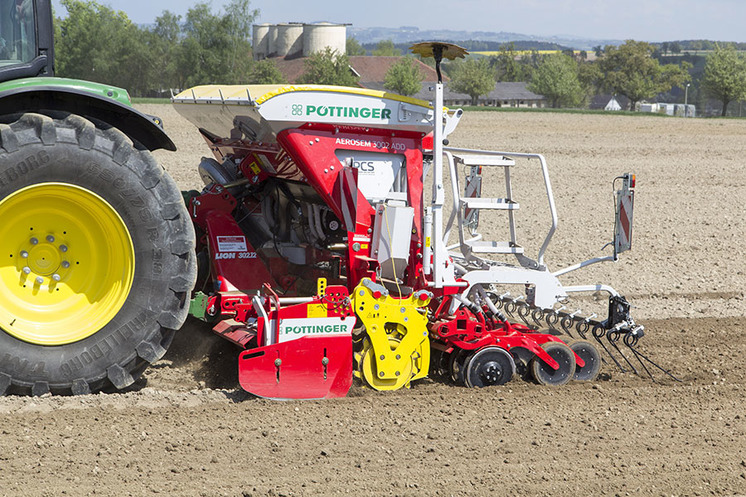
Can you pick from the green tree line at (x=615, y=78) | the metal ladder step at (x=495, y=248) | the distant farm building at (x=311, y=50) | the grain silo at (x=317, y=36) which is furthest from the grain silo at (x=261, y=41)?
the metal ladder step at (x=495, y=248)

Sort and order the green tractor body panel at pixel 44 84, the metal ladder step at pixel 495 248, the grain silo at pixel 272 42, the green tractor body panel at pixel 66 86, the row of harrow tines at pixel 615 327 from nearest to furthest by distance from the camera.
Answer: the green tractor body panel at pixel 66 86 < the green tractor body panel at pixel 44 84 < the row of harrow tines at pixel 615 327 < the metal ladder step at pixel 495 248 < the grain silo at pixel 272 42

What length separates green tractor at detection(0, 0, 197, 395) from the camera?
474 cm

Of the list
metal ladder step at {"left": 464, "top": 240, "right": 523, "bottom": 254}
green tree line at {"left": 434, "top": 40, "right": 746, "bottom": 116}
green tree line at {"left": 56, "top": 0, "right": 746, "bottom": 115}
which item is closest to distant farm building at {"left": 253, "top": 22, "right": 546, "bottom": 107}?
green tree line at {"left": 434, "top": 40, "right": 746, "bottom": 116}

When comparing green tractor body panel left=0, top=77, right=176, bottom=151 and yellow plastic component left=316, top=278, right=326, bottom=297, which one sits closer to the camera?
green tractor body panel left=0, top=77, right=176, bottom=151

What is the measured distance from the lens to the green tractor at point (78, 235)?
4.74m

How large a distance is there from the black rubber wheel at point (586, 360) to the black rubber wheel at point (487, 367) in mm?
561

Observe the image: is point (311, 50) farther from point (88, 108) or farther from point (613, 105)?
point (88, 108)

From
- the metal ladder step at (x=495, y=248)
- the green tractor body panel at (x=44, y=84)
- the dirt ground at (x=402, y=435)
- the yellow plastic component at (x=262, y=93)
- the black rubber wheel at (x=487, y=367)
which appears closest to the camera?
the dirt ground at (x=402, y=435)

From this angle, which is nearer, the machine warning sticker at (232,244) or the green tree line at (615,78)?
the machine warning sticker at (232,244)

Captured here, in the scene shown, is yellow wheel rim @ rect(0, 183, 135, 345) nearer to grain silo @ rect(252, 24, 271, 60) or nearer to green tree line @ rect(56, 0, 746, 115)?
green tree line @ rect(56, 0, 746, 115)

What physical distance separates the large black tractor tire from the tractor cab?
501mm

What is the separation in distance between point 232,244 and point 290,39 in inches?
3176

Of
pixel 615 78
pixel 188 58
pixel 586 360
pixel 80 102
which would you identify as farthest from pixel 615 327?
pixel 615 78

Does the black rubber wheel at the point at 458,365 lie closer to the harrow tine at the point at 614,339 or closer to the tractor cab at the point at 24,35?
the harrow tine at the point at 614,339
